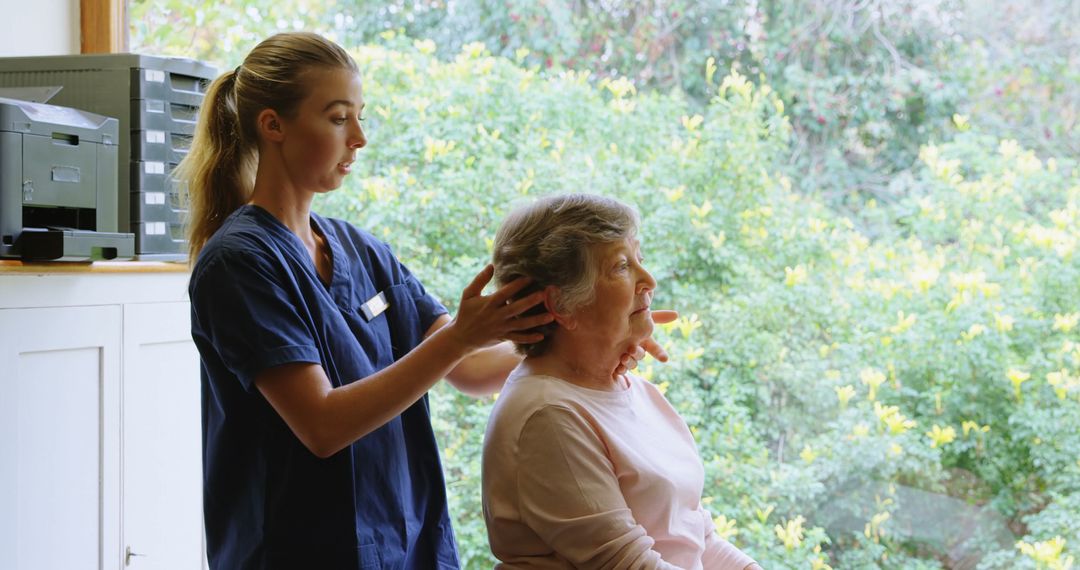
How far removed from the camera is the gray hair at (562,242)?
1.62 metres

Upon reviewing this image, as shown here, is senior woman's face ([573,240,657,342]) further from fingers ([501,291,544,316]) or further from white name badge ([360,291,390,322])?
white name badge ([360,291,390,322])

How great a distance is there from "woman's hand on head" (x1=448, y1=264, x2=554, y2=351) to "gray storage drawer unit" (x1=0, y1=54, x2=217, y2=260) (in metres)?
1.32

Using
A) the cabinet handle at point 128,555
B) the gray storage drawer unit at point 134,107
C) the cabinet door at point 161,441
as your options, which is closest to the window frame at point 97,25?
the gray storage drawer unit at point 134,107

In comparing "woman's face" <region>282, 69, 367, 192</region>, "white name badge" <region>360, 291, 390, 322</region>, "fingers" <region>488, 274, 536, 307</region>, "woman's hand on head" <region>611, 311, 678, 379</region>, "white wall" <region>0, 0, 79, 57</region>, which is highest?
"white wall" <region>0, 0, 79, 57</region>

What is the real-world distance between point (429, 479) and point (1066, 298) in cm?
182

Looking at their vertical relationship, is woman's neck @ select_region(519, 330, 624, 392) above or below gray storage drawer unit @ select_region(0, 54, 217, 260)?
below

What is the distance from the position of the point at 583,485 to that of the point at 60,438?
1343mm

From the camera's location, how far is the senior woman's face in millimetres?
1636

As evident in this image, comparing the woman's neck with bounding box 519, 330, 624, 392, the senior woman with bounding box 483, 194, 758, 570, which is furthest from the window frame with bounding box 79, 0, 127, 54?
the woman's neck with bounding box 519, 330, 624, 392

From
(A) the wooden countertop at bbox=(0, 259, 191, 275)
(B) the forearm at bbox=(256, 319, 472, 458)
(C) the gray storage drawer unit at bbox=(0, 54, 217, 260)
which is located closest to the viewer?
(B) the forearm at bbox=(256, 319, 472, 458)

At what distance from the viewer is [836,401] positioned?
294 cm

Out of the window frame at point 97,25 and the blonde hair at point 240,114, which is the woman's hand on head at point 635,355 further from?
the window frame at point 97,25

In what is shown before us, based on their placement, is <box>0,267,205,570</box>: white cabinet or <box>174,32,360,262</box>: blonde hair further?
<box>0,267,205,570</box>: white cabinet

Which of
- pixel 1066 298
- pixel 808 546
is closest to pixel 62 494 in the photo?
pixel 808 546
